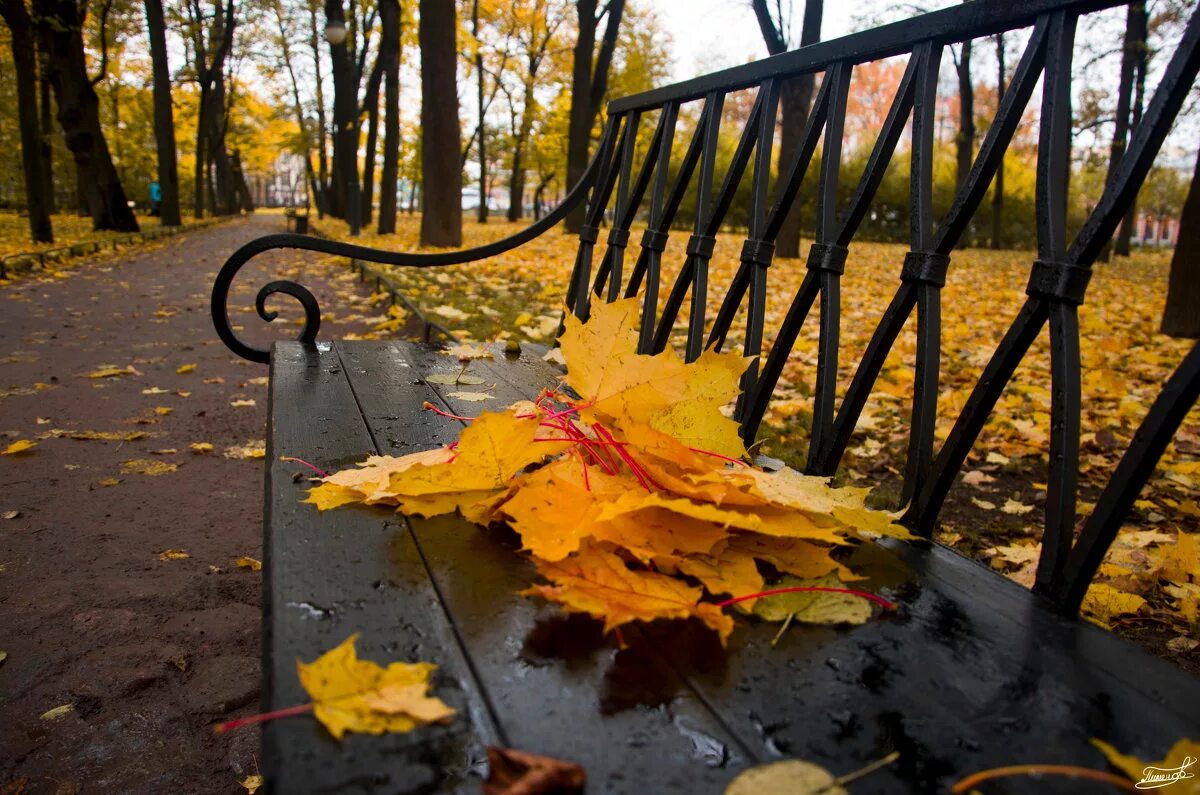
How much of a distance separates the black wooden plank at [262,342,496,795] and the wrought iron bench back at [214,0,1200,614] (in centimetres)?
55

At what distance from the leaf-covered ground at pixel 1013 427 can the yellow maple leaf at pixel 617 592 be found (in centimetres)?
144

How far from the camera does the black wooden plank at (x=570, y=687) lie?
2.10 feet

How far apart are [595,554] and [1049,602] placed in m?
0.58

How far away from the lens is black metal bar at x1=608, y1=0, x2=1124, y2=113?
1205 mm

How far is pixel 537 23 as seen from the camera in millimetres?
28406

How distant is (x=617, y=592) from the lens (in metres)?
0.86

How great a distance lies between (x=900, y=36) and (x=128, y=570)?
2298 mm

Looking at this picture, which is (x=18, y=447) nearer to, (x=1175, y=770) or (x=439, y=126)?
(x=1175, y=770)

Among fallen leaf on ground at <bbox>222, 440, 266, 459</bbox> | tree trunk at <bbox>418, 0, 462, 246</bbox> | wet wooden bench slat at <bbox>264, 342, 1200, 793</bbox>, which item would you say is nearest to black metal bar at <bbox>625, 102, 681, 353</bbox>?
wet wooden bench slat at <bbox>264, 342, 1200, 793</bbox>

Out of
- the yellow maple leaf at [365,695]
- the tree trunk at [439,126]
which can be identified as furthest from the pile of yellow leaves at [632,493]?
the tree trunk at [439,126]

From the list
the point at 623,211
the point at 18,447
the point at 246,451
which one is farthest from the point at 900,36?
the point at 18,447

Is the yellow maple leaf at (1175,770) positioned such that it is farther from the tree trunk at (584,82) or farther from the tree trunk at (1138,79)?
the tree trunk at (584,82)

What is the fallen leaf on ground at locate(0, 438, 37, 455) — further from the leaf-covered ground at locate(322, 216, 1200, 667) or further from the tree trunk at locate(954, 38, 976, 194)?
the tree trunk at locate(954, 38, 976, 194)

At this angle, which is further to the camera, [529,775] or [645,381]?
[645,381]
